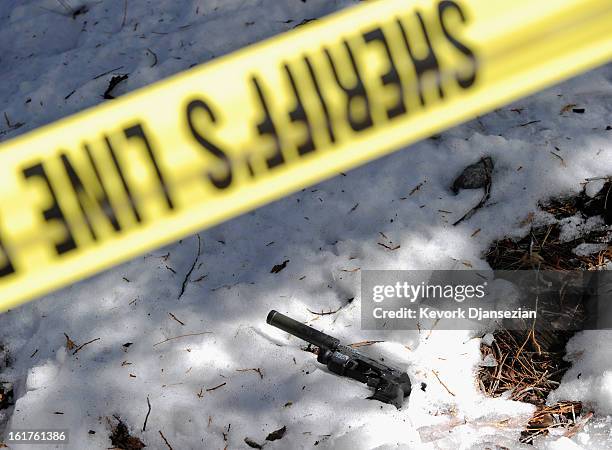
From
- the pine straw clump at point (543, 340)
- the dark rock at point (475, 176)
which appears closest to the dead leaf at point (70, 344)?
the pine straw clump at point (543, 340)

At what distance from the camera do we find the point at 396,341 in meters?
2.13

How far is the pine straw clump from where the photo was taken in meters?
1.92

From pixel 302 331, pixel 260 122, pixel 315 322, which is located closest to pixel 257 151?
pixel 260 122

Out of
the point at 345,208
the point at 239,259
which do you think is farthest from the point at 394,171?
the point at 239,259

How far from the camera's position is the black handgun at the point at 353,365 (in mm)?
1968

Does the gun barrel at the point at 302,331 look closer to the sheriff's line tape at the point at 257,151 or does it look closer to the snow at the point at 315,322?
the snow at the point at 315,322

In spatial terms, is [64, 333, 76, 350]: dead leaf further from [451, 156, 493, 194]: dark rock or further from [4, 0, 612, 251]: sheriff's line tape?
[451, 156, 493, 194]: dark rock

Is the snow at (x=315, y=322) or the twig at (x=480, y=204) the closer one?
the snow at (x=315, y=322)

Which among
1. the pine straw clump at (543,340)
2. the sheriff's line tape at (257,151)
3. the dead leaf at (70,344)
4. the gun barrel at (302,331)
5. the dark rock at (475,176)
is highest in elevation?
the sheriff's line tape at (257,151)

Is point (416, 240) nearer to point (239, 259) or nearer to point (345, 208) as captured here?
point (345, 208)

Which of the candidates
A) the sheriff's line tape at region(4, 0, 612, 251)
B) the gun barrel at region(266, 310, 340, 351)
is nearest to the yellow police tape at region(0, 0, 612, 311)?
the sheriff's line tape at region(4, 0, 612, 251)

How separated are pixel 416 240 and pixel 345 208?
32cm

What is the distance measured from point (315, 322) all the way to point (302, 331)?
0.15 m

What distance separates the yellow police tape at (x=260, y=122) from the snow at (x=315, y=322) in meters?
0.77
